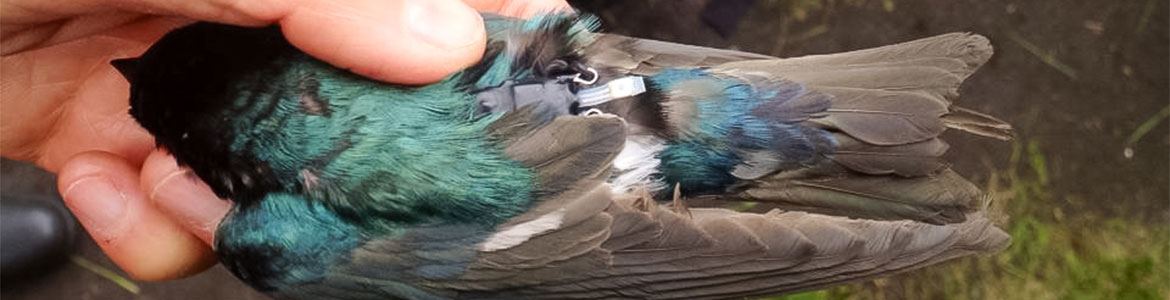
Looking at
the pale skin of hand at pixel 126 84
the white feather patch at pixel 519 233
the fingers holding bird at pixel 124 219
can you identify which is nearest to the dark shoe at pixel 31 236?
the pale skin of hand at pixel 126 84

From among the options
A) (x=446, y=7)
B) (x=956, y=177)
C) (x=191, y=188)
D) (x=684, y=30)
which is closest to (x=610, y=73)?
(x=446, y=7)

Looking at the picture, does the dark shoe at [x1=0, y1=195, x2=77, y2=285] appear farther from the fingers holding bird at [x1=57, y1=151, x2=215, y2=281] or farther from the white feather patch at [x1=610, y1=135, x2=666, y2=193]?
the white feather patch at [x1=610, y1=135, x2=666, y2=193]

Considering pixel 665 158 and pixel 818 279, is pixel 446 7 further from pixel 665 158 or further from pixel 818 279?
pixel 818 279

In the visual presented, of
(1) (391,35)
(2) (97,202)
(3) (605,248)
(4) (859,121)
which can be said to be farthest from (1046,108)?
(2) (97,202)

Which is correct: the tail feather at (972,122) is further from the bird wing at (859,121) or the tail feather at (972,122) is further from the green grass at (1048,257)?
the green grass at (1048,257)

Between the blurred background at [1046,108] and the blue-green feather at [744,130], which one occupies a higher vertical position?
the blue-green feather at [744,130]

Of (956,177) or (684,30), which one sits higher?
(956,177)

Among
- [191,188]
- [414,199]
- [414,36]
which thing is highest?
[414,36]
